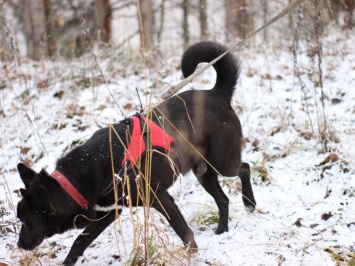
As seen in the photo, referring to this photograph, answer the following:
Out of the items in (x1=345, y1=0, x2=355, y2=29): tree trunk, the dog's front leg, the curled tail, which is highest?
(x1=345, y1=0, x2=355, y2=29): tree trunk

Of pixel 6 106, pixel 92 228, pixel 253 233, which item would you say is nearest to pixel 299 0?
pixel 253 233

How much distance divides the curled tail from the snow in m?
0.40

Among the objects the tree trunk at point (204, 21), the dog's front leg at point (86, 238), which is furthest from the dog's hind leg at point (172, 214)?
the tree trunk at point (204, 21)

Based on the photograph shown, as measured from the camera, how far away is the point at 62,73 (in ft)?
23.6

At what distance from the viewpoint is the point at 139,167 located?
273 centimetres

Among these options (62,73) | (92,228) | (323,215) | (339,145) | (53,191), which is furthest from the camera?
(62,73)

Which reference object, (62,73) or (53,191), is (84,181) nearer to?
(53,191)

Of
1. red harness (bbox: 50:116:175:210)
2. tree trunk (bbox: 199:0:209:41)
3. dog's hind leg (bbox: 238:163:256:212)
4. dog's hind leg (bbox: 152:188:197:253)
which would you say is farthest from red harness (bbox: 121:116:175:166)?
tree trunk (bbox: 199:0:209:41)

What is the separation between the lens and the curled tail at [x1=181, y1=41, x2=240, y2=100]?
375 cm

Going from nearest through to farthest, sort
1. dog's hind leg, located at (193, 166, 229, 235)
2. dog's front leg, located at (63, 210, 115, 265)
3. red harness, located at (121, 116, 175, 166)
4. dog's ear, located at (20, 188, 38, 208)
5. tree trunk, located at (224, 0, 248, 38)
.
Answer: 1. dog's ear, located at (20, 188, 38, 208)
2. red harness, located at (121, 116, 175, 166)
3. dog's front leg, located at (63, 210, 115, 265)
4. dog's hind leg, located at (193, 166, 229, 235)
5. tree trunk, located at (224, 0, 248, 38)

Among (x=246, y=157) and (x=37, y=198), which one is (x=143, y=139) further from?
(x=246, y=157)

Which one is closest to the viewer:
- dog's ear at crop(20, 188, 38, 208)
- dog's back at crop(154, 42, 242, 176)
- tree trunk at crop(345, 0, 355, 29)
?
dog's ear at crop(20, 188, 38, 208)

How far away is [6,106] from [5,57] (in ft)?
4.88

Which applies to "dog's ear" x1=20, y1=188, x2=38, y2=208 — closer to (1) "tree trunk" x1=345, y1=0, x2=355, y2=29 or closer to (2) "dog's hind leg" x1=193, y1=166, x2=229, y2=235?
(2) "dog's hind leg" x1=193, y1=166, x2=229, y2=235
